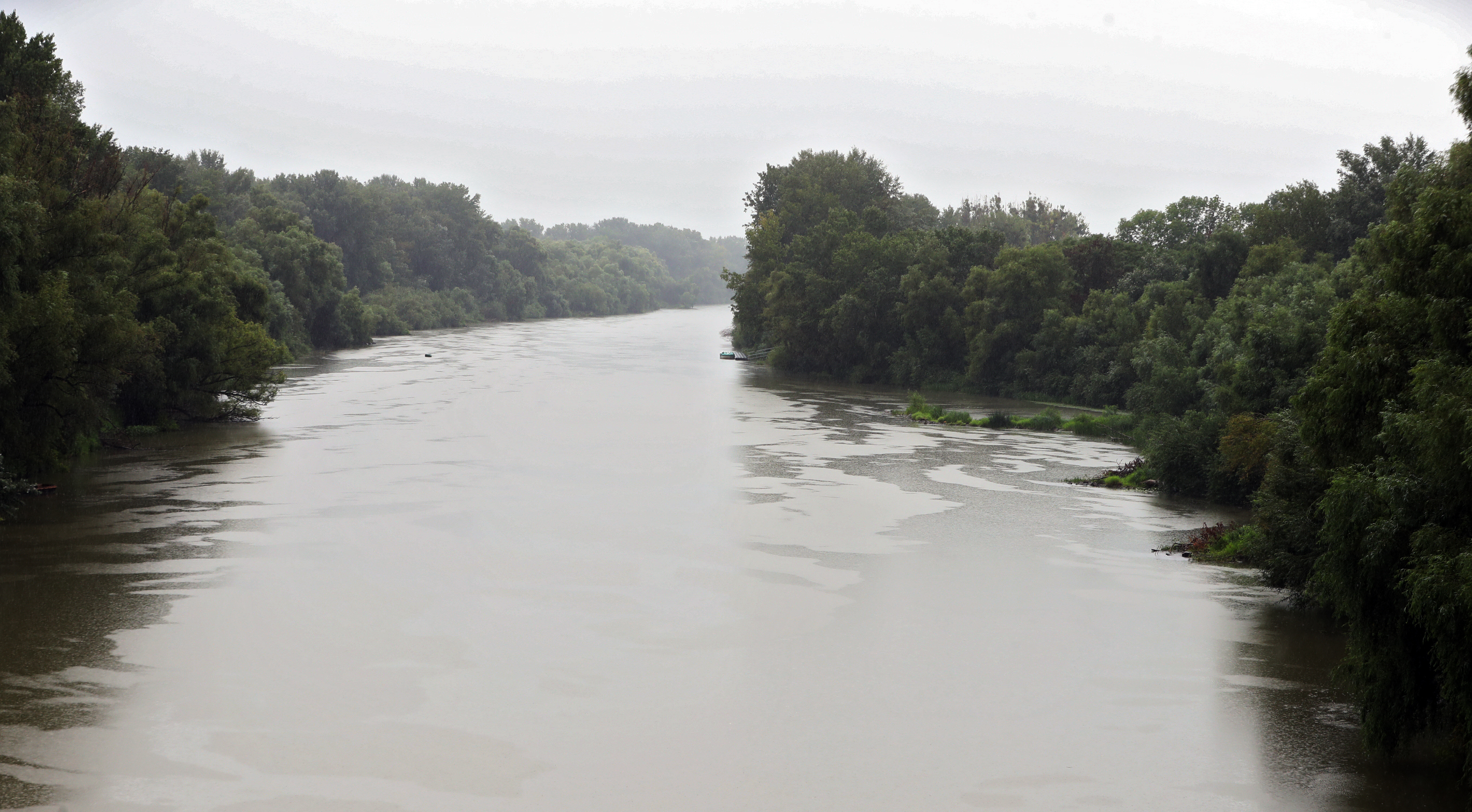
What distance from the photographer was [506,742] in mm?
12672

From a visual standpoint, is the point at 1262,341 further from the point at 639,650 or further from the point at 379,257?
the point at 379,257

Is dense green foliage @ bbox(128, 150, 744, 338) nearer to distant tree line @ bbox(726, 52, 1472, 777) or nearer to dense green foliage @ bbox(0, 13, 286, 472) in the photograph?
dense green foliage @ bbox(0, 13, 286, 472)

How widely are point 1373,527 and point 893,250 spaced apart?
5772 cm

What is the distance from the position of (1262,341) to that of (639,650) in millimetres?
18349

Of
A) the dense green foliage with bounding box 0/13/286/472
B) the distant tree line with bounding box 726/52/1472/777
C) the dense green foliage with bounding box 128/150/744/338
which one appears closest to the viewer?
the distant tree line with bounding box 726/52/1472/777

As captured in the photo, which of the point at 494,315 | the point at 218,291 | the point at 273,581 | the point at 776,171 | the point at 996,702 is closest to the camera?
the point at 996,702

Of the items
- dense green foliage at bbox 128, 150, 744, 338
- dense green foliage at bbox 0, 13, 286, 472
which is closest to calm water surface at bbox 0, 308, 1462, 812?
dense green foliage at bbox 0, 13, 286, 472

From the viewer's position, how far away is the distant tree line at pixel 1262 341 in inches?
445

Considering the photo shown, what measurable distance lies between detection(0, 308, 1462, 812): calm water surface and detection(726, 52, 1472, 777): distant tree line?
1.69 meters

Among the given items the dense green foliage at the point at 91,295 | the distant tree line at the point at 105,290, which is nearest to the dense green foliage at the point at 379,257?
the distant tree line at the point at 105,290

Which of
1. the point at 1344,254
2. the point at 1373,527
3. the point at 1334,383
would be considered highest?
the point at 1344,254

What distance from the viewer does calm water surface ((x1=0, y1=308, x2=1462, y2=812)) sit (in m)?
11.8

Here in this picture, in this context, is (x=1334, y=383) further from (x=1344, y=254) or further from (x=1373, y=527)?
(x=1344, y=254)

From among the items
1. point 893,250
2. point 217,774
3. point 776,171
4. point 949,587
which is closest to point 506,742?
point 217,774
